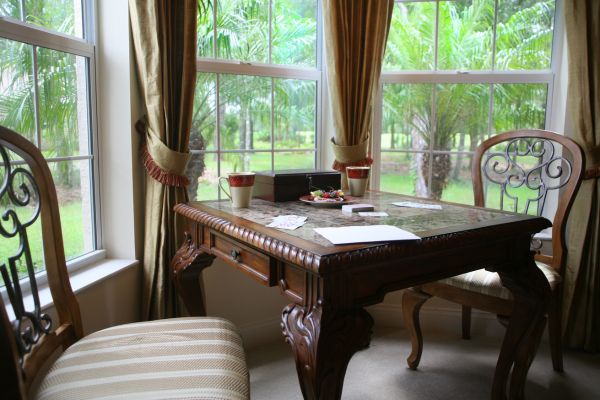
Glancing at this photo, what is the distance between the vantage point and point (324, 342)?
109 centimetres

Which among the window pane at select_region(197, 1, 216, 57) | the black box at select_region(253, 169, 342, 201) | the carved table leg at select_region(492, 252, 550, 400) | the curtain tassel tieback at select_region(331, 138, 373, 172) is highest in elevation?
the window pane at select_region(197, 1, 216, 57)

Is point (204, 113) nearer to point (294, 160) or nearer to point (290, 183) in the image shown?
point (294, 160)

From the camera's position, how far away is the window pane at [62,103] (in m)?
1.70

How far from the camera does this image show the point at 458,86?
8.52 ft

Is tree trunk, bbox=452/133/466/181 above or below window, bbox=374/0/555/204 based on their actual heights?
below

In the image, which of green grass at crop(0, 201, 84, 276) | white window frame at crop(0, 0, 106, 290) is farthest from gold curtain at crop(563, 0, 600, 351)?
green grass at crop(0, 201, 84, 276)

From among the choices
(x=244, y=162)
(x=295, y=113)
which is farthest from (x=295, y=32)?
(x=244, y=162)

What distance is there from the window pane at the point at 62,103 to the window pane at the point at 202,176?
1.69 ft

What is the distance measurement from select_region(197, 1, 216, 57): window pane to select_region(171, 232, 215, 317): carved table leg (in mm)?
978

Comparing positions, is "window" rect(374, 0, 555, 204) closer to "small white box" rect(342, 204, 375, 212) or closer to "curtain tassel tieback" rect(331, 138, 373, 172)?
"curtain tassel tieback" rect(331, 138, 373, 172)

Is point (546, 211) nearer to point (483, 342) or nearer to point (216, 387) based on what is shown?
point (483, 342)

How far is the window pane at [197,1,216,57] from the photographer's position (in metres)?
2.21

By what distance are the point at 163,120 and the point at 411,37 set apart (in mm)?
1509

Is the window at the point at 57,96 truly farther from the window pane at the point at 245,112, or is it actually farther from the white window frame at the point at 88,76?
the window pane at the point at 245,112
